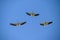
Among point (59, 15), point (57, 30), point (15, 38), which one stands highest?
point (59, 15)

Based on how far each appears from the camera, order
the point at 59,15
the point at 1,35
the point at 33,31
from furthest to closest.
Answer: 1. the point at 59,15
2. the point at 33,31
3. the point at 1,35

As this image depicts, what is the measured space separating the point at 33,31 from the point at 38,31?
0.31ft

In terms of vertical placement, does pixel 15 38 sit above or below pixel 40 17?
below

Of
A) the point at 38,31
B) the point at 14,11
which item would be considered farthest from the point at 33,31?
the point at 14,11

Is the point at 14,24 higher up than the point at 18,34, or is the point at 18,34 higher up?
the point at 14,24

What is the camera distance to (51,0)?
2.13m

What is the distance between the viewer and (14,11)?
1.95m

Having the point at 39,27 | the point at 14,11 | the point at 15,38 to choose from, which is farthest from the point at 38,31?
the point at 14,11

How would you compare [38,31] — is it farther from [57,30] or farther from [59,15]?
[59,15]

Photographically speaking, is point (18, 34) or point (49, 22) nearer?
point (18, 34)

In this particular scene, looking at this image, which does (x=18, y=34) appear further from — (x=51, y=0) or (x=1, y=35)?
(x=51, y=0)

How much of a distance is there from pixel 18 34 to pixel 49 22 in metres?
0.63

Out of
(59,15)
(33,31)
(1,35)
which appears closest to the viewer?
(1,35)

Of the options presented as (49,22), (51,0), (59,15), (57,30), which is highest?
(51,0)
